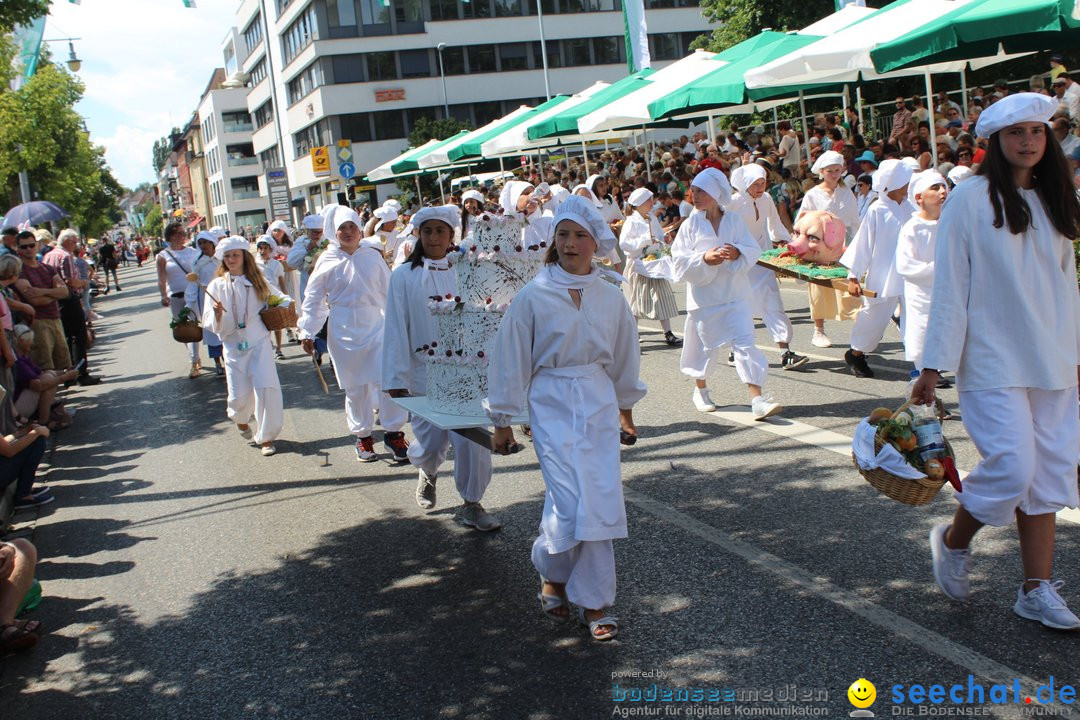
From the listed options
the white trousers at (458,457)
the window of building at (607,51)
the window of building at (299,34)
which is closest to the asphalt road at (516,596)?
the white trousers at (458,457)

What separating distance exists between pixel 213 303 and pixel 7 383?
2.36 meters

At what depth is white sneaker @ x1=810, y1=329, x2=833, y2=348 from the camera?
34.2 feet

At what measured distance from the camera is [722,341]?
807 centimetres

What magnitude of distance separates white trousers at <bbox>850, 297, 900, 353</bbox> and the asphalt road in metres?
0.43

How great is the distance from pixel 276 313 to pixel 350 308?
109cm

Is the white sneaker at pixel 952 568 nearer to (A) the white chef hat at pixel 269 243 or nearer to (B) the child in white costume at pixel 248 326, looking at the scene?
(B) the child in white costume at pixel 248 326

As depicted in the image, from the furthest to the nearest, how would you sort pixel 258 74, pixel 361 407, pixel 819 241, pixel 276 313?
1. pixel 258 74
2. pixel 819 241
3. pixel 276 313
4. pixel 361 407

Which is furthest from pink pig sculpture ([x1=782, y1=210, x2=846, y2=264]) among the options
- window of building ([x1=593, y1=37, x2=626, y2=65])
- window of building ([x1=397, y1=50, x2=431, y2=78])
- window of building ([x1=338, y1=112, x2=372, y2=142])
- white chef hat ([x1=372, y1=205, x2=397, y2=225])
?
window of building ([x1=593, y1=37, x2=626, y2=65])

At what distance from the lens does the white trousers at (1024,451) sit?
388 centimetres

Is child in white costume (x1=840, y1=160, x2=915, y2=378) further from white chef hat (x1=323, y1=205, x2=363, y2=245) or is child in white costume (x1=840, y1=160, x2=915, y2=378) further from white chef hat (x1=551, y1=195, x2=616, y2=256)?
white chef hat (x1=551, y1=195, x2=616, y2=256)

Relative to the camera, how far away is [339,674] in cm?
437

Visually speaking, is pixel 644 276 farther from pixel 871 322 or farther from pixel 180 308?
pixel 180 308

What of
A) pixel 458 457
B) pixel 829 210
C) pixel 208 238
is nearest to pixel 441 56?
pixel 208 238

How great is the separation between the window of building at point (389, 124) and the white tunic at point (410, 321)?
182 ft
